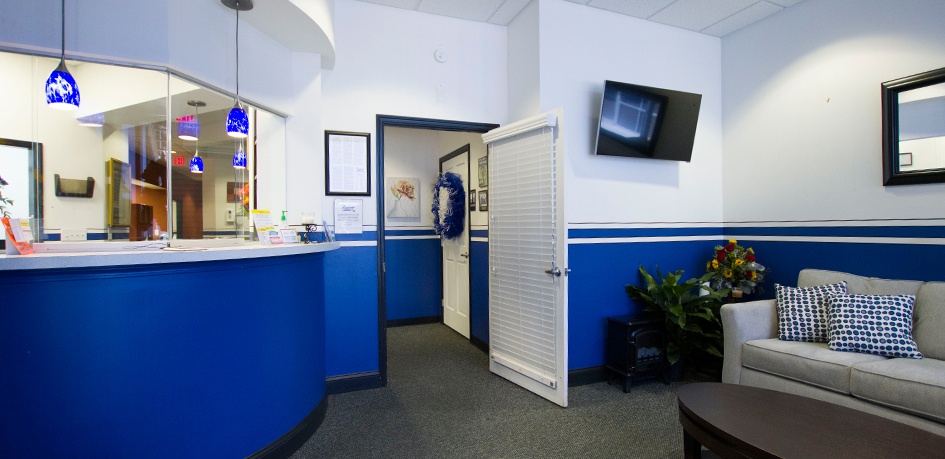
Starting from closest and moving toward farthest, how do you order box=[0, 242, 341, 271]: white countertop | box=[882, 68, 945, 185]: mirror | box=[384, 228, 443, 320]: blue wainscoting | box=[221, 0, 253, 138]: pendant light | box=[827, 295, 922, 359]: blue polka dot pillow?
box=[0, 242, 341, 271]: white countertop, box=[827, 295, 922, 359]: blue polka dot pillow, box=[221, 0, 253, 138]: pendant light, box=[882, 68, 945, 185]: mirror, box=[384, 228, 443, 320]: blue wainscoting

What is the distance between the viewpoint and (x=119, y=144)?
2715 millimetres

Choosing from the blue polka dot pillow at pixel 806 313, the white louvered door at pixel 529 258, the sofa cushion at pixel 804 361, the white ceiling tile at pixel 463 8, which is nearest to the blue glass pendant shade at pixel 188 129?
the white ceiling tile at pixel 463 8

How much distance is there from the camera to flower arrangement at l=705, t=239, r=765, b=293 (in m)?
3.60

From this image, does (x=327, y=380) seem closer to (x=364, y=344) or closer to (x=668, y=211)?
(x=364, y=344)

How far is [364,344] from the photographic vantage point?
11.3ft

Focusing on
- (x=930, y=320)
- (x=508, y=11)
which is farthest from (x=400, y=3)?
(x=930, y=320)

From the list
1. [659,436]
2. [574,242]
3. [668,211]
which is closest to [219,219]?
[574,242]

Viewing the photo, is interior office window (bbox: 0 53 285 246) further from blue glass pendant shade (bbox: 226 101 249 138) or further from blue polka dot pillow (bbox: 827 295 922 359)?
blue polka dot pillow (bbox: 827 295 922 359)

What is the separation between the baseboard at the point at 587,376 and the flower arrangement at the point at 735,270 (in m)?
1.18

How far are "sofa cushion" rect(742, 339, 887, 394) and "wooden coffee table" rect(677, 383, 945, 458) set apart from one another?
585 mm

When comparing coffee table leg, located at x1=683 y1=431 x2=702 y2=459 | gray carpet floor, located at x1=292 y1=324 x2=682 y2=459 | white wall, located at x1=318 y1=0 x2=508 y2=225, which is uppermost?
white wall, located at x1=318 y1=0 x2=508 y2=225

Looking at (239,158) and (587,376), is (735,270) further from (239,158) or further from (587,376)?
(239,158)

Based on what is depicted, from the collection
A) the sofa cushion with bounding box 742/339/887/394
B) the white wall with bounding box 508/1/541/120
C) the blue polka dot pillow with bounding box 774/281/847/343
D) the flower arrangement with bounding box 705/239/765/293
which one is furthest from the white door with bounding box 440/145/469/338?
the blue polka dot pillow with bounding box 774/281/847/343

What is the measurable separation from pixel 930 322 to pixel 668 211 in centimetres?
177
